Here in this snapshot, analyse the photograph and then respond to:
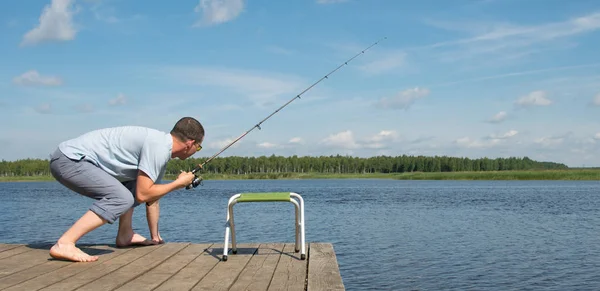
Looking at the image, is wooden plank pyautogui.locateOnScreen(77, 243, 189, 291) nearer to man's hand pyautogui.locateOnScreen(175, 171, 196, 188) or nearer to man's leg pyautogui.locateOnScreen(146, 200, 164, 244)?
man's leg pyautogui.locateOnScreen(146, 200, 164, 244)

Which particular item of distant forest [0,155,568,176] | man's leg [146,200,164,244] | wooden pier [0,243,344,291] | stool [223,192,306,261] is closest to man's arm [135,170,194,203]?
stool [223,192,306,261]

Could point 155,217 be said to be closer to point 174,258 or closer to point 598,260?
point 174,258

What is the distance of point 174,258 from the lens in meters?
5.59

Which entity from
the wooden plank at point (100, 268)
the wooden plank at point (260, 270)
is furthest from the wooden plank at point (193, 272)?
the wooden plank at point (100, 268)

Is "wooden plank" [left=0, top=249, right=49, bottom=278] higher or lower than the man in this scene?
lower

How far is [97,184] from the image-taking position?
5438 millimetres

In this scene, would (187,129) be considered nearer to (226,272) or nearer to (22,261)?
(226,272)

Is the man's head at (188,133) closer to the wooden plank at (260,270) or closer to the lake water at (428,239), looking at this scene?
the wooden plank at (260,270)

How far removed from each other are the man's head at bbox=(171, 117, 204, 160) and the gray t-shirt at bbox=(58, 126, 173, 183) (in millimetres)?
89

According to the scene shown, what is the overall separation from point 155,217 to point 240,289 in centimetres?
263

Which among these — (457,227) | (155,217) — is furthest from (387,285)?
(457,227)

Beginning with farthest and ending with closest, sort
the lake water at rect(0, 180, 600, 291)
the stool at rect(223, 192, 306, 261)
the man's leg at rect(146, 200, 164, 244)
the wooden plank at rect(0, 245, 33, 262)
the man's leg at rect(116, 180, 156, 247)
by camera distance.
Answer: the lake water at rect(0, 180, 600, 291) → the man's leg at rect(146, 200, 164, 244) → the man's leg at rect(116, 180, 156, 247) → the wooden plank at rect(0, 245, 33, 262) → the stool at rect(223, 192, 306, 261)

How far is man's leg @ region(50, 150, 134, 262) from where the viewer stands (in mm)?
5344

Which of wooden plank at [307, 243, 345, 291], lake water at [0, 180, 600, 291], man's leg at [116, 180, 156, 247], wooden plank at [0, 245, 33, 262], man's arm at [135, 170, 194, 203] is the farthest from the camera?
lake water at [0, 180, 600, 291]
